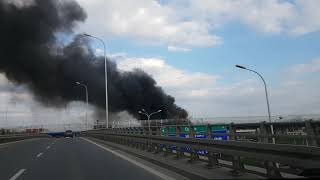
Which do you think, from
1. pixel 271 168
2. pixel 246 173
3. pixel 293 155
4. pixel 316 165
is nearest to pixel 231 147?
pixel 246 173

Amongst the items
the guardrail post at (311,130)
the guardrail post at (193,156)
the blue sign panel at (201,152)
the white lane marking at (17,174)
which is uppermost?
the guardrail post at (311,130)

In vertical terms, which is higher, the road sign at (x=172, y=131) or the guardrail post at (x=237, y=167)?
the road sign at (x=172, y=131)

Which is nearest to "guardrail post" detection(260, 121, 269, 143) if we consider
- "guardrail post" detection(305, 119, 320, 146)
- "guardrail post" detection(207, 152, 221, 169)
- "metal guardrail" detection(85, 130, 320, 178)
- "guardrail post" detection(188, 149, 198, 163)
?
"metal guardrail" detection(85, 130, 320, 178)

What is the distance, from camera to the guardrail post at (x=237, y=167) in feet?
38.6

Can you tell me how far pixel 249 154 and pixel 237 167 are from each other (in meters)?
1.39

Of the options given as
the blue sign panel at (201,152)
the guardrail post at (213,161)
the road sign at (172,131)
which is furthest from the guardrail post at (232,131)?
the road sign at (172,131)

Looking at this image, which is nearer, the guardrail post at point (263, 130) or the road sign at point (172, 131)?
the guardrail post at point (263, 130)

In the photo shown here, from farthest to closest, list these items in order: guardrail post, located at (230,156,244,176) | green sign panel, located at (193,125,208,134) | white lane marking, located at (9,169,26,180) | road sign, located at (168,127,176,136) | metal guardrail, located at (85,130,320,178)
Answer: road sign, located at (168,127,176,136) → green sign panel, located at (193,125,208,134) → white lane marking, located at (9,169,26,180) → guardrail post, located at (230,156,244,176) → metal guardrail, located at (85,130,320,178)

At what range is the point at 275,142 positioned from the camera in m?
9.87

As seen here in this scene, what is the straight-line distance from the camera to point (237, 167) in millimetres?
11867

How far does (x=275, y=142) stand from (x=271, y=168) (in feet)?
1.85

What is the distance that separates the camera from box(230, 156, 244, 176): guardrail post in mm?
11773

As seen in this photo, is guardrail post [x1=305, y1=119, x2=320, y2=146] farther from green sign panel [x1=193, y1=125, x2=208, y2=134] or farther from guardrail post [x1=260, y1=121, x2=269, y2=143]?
green sign panel [x1=193, y1=125, x2=208, y2=134]

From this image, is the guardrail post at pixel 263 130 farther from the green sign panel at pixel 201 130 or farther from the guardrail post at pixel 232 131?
the green sign panel at pixel 201 130
